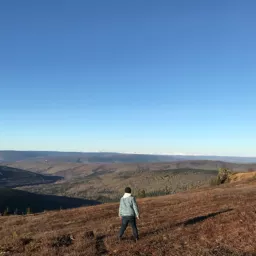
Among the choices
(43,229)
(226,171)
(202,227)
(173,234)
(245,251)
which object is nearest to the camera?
(245,251)

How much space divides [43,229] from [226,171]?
73.6 meters

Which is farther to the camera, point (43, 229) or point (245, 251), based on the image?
point (43, 229)

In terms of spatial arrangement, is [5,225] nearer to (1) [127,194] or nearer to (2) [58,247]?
(2) [58,247]

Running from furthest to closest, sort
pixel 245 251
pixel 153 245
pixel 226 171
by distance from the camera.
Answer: pixel 226 171
pixel 153 245
pixel 245 251

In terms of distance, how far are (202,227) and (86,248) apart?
8109 millimetres

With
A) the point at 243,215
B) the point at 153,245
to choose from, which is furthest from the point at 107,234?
the point at 243,215

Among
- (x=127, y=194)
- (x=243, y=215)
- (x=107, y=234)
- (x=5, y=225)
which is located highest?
(x=127, y=194)

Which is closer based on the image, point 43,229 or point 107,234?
point 107,234

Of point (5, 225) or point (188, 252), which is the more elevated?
point (188, 252)

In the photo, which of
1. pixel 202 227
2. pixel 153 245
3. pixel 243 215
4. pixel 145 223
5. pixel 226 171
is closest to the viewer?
pixel 153 245

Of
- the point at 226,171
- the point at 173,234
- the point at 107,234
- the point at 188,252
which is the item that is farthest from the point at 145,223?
the point at 226,171

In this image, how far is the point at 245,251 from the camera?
16.9 meters

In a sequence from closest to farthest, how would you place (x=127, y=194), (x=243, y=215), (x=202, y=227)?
(x=127, y=194)
(x=202, y=227)
(x=243, y=215)

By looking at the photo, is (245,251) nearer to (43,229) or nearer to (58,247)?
(58,247)
